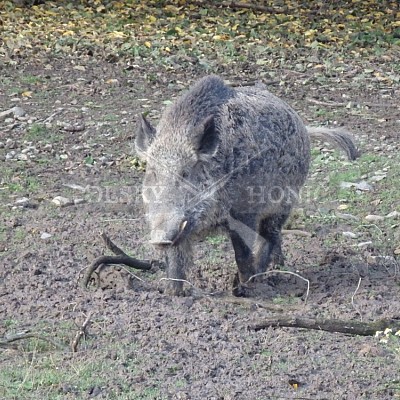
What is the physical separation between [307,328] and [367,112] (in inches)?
206

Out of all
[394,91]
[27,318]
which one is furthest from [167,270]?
[394,91]

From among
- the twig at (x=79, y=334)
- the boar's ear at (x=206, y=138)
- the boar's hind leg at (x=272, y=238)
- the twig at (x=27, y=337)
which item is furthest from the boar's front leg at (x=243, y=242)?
the twig at (x=27, y=337)

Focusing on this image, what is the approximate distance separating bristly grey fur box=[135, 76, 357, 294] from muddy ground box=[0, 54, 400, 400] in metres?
0.34

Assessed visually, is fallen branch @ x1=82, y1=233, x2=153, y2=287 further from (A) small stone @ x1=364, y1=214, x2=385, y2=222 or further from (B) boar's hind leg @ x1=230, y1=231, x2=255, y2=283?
(A) small stone @ x1=364, y1=214, x2=385, y2=222

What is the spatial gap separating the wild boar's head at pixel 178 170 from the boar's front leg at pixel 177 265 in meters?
0.20

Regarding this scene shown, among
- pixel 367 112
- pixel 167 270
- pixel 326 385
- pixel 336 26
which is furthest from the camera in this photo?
pixel 336 26

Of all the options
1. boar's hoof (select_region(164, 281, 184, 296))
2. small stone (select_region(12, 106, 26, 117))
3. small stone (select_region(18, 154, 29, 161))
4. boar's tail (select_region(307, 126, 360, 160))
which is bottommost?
small stone (select_region(18, 154, 29, 161))

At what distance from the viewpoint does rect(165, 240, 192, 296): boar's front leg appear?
218 inches

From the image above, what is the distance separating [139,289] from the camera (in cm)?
567

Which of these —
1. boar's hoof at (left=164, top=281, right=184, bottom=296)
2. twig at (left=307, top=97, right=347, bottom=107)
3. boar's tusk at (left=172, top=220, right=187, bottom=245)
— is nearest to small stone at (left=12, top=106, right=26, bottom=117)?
twig at (left=307, top=97, right=347, bottom=107)

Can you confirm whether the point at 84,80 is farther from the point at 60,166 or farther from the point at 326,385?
the point at 326,385

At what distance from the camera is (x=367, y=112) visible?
9.69m

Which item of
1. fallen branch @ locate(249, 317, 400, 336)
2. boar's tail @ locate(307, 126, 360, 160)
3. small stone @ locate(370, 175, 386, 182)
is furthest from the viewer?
small stone @ locate(370, 175, 386, 182)

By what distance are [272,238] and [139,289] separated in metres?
1.07
